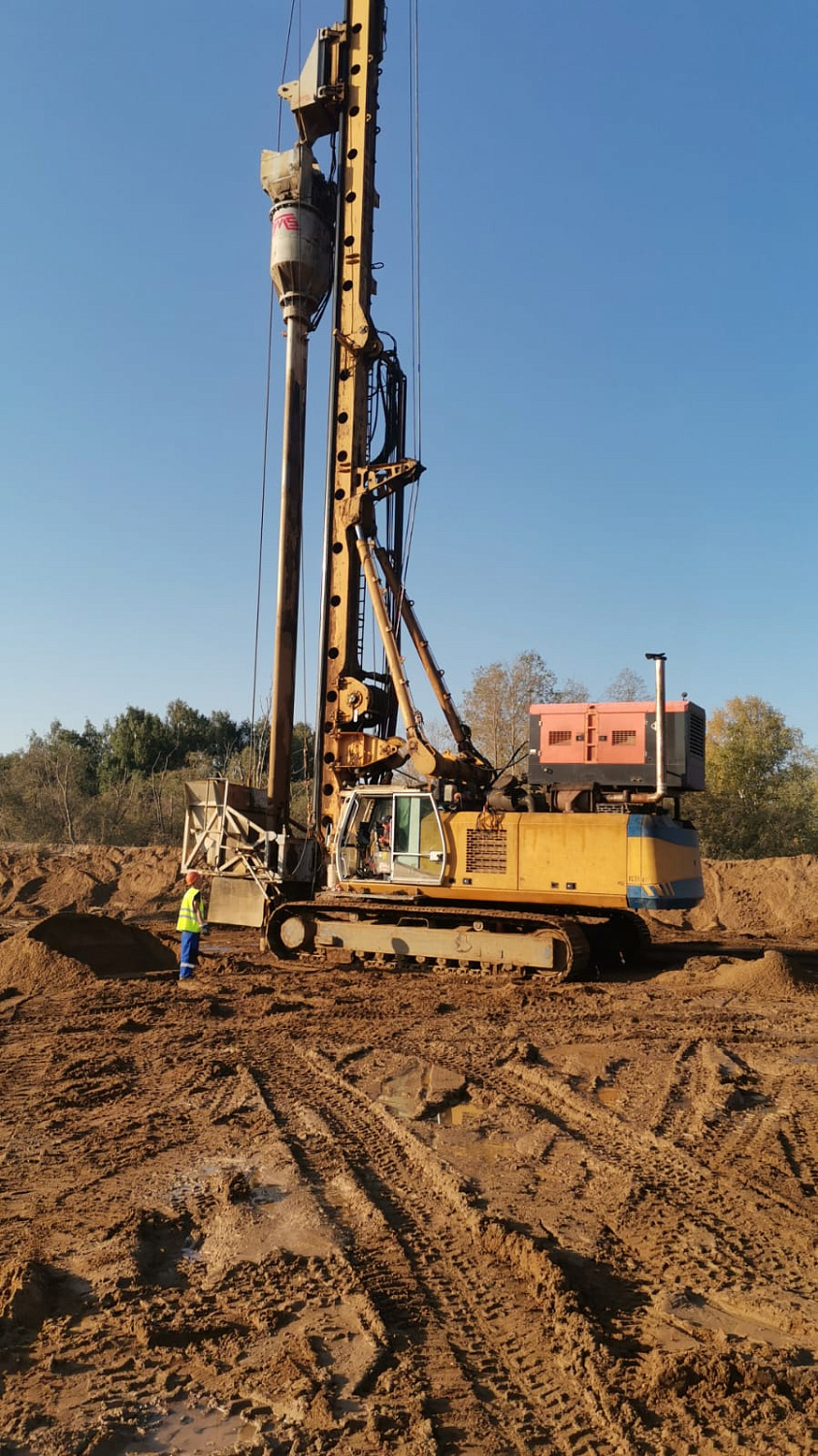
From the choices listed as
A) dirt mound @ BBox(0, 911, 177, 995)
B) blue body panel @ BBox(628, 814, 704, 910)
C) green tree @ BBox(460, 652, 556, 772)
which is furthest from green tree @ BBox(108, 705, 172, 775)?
blue body panel @ BBox(628, 814, 704, 910)

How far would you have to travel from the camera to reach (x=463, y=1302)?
12.4ft

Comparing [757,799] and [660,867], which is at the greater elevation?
[757,799]

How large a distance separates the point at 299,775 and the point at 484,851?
15.5 metres

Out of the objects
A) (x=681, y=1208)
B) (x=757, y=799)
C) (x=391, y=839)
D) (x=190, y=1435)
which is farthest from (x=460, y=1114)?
(x=757, y=799)

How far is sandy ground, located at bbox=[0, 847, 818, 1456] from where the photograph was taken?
9.93ft

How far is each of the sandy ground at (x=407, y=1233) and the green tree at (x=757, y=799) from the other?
753 inches

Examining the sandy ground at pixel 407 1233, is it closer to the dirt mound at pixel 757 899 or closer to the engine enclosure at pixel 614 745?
the engine enclosure at pixel 614 745

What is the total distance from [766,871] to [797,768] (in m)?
9.64

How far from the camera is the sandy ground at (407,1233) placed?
3.03 metres

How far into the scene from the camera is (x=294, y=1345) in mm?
3373

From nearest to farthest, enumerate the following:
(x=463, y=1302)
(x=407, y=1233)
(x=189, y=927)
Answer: (x=463, y=1302), (x=407, y=1233), (x=189, y=927)

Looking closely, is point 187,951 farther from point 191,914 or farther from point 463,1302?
point 463,1302

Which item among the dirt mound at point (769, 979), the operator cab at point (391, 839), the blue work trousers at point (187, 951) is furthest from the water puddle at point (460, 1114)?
the blue work trousers at point (187, 951)

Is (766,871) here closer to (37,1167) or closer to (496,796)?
(496,796)
